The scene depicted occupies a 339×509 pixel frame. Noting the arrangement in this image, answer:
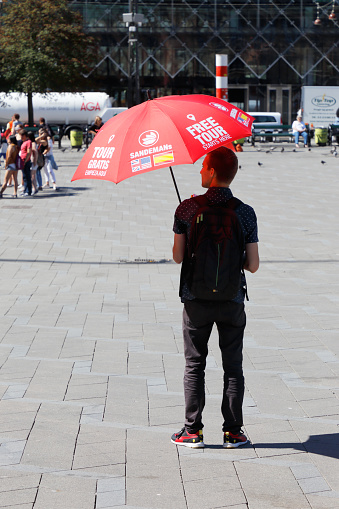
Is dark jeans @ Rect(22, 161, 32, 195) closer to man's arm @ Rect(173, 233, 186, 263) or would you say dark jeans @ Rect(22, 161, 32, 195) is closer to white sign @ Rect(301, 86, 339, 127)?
man's arm @ Rect(173, 233, 186, 263)

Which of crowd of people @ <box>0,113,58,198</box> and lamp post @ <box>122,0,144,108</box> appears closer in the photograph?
crowd of people @ <box>0,113,58,198</box>

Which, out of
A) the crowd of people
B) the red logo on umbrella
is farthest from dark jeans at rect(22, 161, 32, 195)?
the red logo on umbrella

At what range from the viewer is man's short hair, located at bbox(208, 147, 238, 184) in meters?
4.18

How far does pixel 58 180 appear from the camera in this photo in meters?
21.6

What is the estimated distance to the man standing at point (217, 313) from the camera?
4.17 meters

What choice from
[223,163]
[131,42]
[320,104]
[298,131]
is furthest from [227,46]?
[223,163]

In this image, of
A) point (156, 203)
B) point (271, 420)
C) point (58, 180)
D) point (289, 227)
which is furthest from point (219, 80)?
point (271, 420)

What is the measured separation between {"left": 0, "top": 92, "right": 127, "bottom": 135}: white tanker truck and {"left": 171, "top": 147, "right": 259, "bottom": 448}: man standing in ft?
126

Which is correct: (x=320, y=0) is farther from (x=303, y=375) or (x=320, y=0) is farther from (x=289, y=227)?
(x=303, y=375)

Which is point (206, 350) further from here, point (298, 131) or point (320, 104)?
point (320, 104)

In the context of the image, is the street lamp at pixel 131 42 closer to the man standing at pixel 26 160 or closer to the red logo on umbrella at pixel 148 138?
the man standing at pixel 26 160

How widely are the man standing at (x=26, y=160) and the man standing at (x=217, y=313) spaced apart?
44.8ft

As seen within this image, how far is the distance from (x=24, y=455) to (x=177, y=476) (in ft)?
2.83

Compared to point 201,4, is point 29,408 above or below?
below
